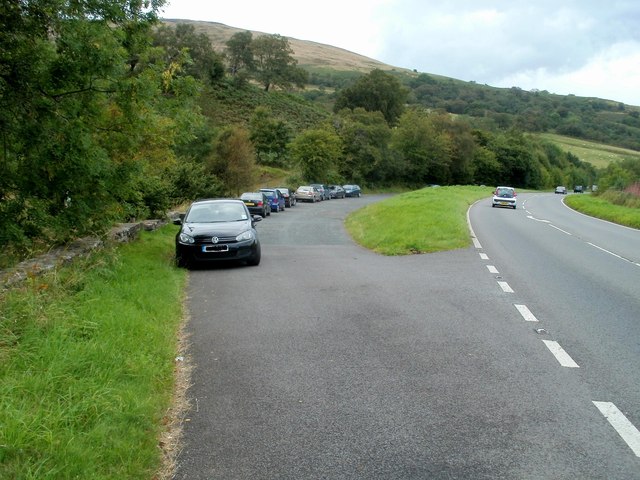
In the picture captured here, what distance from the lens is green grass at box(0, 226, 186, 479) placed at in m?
3.55

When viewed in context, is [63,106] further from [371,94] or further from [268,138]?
[371,94]

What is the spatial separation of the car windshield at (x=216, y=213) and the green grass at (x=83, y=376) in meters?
5.48

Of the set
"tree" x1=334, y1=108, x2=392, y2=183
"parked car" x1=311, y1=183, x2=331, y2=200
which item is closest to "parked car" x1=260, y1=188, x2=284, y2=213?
"parked car" x1=311, y1=183, x2=331, y2=200

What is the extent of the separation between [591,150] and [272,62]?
287 feet

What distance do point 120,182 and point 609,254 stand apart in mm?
12757

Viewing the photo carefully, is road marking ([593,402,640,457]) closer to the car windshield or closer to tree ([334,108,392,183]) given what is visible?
the car windshield

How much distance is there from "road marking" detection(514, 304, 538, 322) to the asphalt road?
4cm

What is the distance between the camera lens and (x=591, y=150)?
469 feet

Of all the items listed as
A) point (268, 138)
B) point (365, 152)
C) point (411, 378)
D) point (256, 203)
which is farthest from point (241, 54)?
point (411, 378)

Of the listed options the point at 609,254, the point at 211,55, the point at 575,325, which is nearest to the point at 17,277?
the point at 575,325

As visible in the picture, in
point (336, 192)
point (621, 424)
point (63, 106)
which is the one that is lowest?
point (336, 192)

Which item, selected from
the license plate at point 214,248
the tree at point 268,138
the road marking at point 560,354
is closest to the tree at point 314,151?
the tree at point 268,138

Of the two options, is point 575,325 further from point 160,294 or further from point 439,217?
point 439,217

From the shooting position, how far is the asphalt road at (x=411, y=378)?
3828 mm
